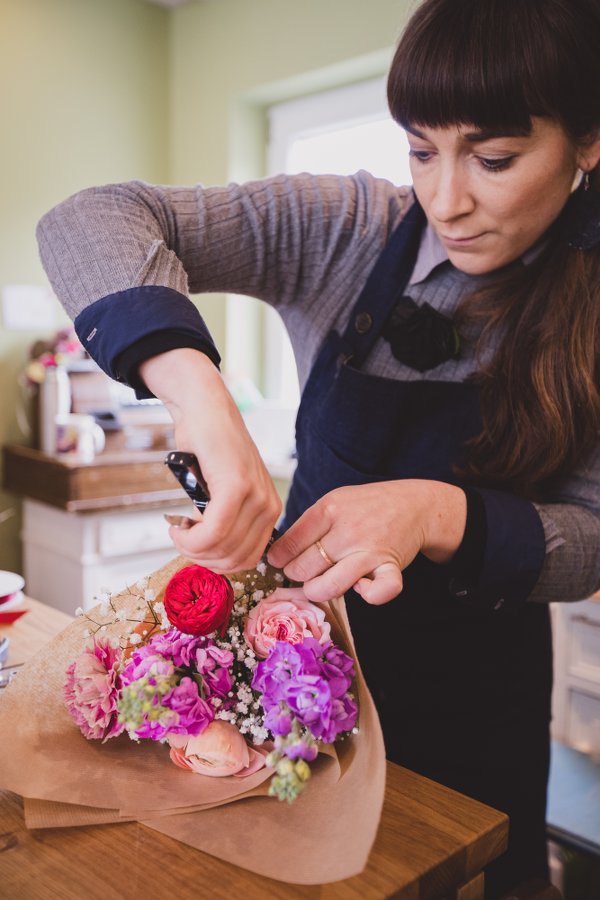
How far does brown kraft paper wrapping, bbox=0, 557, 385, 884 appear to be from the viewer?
2.06 ft

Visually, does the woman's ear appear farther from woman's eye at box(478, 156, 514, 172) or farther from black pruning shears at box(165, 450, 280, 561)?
black pruning shears at box(165, 450, 280, 561)

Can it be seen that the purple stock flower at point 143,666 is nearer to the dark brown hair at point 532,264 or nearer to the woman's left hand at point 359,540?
the woman's left hand at point 359,540

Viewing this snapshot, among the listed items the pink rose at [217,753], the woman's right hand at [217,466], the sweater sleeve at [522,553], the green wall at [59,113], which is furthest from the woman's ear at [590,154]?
the green wall at [59,113]

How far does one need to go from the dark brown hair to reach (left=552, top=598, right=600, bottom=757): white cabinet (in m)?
1.37

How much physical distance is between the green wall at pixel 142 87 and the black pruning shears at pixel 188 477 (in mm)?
2752

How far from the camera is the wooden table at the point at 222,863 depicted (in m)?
0.61

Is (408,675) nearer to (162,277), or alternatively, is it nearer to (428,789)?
(428,789)

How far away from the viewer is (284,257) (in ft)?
3.61

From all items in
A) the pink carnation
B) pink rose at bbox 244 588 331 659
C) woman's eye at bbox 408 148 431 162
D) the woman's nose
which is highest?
woman's eye at bbox 408 148 431 162

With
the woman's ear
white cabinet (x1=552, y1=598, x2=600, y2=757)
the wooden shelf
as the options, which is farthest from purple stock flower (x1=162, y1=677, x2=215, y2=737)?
the wooden shelf

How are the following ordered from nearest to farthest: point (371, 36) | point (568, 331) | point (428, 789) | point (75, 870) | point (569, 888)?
point (75, 870) → point (428, 789) → point (568, 331) → point (569, 888) → point (371, 36)

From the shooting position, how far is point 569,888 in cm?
169

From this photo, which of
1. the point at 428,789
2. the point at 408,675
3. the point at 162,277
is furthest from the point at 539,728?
the point at 162,277

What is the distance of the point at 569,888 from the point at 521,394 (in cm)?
125
